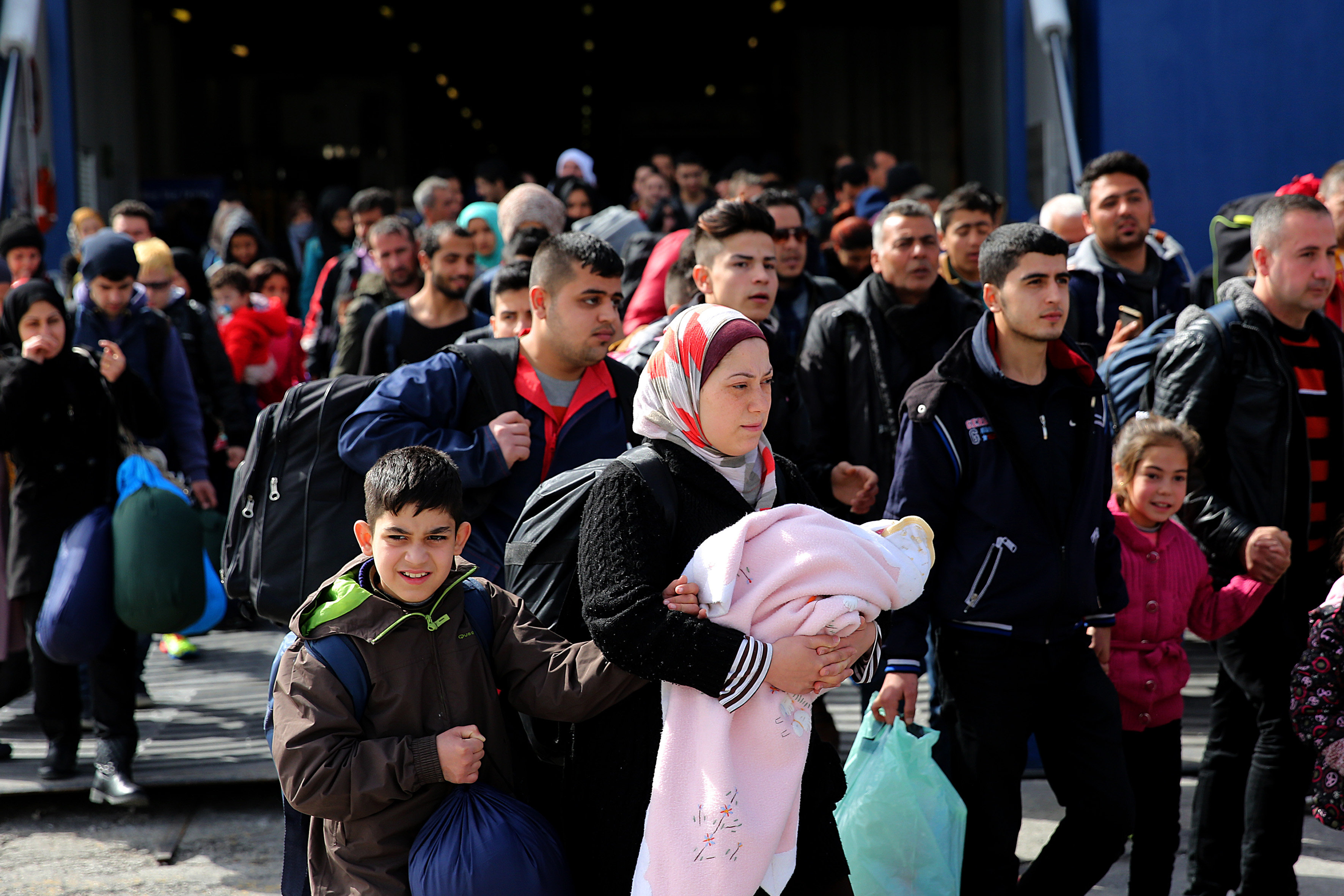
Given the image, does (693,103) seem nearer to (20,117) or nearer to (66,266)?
(20,117)

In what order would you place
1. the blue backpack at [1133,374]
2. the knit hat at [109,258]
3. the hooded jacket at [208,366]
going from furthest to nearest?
the hooded jacket at [208,366], the knit hat at [109,258], the blue backpack at [1133,374]

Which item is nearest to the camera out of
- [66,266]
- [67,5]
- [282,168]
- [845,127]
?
[66,266]

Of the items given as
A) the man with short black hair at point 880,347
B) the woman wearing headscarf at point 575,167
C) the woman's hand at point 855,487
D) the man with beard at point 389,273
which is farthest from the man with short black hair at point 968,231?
the woman wearing headscarf at point 575,167

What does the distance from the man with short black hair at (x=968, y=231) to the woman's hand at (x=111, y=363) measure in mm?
3710

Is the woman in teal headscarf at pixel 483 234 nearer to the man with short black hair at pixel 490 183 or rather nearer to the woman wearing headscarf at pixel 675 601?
the man with short black hair at pixel 490 183

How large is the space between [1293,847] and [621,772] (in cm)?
258

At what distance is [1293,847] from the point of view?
14.2ft

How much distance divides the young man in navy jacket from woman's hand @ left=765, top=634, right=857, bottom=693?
115 cm

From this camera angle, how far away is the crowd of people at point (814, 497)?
9.63ft

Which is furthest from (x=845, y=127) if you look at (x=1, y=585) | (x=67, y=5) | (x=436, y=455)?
(x=436, y=455)

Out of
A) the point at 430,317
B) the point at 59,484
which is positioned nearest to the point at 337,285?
the point at 430,317

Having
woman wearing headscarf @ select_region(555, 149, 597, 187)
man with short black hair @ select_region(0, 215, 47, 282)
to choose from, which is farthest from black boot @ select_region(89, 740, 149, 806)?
woman wearing headscarf @ select_region(555, 149, 597, 187)

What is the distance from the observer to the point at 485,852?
2.82 m

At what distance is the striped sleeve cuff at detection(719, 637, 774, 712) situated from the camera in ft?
8.99
